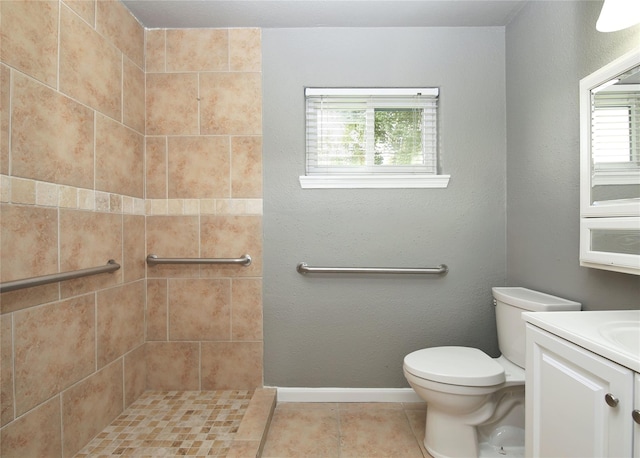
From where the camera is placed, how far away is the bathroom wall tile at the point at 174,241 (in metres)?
1.94

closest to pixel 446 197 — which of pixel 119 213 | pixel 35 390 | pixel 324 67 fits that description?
pixel 324 67

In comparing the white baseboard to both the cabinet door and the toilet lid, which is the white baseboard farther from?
the cabinet door

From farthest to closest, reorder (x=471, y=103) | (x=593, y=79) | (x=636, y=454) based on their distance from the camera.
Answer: (x=471, y=103), (x=593, y=79), (x=636, y=454)

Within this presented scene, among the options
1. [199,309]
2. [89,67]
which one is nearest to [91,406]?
[199,309]

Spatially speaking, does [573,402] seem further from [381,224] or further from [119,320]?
[119,320]

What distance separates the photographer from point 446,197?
6.27ft

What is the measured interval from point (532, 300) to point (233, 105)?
188 cm

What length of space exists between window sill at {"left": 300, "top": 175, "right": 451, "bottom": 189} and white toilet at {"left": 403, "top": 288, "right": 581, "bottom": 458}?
0.72 metres

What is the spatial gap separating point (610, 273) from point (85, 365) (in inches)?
86.6

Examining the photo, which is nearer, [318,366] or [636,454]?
[636,454]

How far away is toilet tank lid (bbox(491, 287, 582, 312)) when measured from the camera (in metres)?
1.35

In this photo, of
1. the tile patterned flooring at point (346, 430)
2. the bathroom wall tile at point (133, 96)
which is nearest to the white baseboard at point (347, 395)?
the tile patterned flooring at point (346, 430)

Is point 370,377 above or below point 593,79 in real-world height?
below

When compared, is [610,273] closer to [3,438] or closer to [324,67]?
[324,67]
